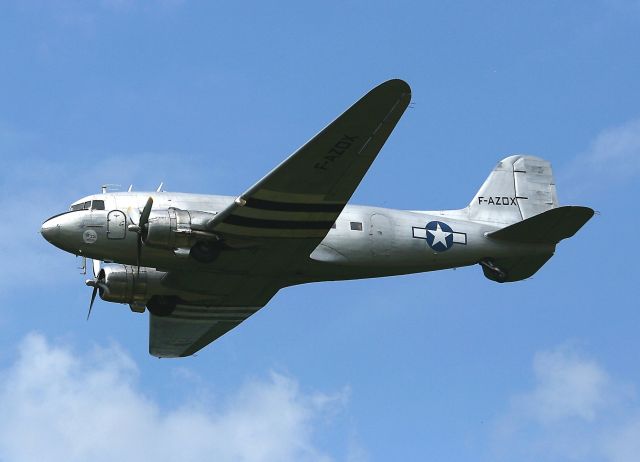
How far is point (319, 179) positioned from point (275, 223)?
64.2 inches

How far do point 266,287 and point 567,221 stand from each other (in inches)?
304

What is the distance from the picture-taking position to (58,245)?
26.5 m

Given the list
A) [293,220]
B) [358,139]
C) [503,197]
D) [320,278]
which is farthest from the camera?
[503,197]

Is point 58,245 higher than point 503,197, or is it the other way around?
point 503,197

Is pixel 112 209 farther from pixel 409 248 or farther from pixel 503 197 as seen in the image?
pixel 503 197

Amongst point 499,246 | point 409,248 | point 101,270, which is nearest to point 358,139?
point 409,248

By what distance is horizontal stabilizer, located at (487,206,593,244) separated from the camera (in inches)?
1115

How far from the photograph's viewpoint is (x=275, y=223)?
2634 cm

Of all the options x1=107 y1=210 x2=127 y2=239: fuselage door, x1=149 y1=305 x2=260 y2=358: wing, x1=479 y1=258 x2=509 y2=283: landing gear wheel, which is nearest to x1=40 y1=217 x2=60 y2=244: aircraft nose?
x1=107 y1=210 x2=127 y2=239: fuselage door

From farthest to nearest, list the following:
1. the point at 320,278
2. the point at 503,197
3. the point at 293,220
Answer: the point at 503,197
the point at 320,278
the point at 293,220

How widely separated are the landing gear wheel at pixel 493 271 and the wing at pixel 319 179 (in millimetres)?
5212

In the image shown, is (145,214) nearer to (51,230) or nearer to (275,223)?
(51,230)

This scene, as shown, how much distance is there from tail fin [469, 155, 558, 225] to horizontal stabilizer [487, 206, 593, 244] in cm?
129

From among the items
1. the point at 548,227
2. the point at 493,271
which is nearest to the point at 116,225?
the point at 493,271
